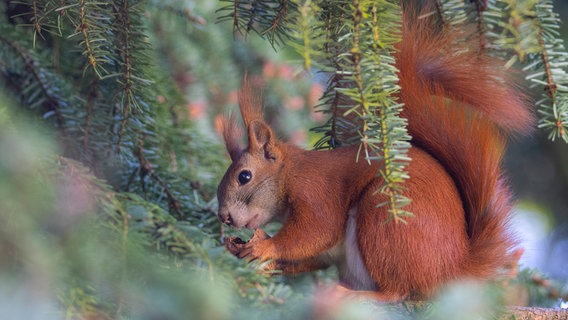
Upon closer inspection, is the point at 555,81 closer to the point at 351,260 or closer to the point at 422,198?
the point at 422,198

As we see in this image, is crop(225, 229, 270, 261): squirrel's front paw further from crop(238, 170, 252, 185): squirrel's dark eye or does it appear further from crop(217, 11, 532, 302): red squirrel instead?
crop(238, 170, 252, 185): squirrel's dark eye

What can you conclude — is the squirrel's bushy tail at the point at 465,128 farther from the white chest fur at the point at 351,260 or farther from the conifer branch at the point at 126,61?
the conifer branch at the point at 126,61

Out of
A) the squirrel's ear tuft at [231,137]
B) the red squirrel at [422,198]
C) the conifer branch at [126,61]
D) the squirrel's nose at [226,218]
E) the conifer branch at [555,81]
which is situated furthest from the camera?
the squirrel's ear tuft at [231,137]

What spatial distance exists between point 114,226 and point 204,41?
1.28 meters

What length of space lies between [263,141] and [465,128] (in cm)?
40

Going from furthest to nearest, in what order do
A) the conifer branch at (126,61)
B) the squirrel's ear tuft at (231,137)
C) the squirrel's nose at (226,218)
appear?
the squirrel's ear tuft at (231,137)
the squirrel's nose at (226,218)
the conifer branch at (126,61)

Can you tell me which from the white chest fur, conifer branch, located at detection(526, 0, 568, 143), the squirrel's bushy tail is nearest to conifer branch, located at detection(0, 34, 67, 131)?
the white chest fur

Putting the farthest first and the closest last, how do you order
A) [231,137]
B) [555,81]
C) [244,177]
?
[231,137], [244,177], [555,81]

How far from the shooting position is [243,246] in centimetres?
123

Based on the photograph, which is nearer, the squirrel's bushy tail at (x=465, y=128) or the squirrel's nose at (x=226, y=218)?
the squirrel's bushy tail at (x=465, y=128)

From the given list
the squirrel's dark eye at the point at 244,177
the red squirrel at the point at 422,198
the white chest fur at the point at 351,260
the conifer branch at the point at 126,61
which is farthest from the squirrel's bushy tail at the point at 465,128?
the conifer branch at the point at 126,61

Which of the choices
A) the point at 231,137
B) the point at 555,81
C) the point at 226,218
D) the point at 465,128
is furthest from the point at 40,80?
the point at 555,81

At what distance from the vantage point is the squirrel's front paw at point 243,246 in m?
1.21

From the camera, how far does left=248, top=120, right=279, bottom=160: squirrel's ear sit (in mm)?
1365
